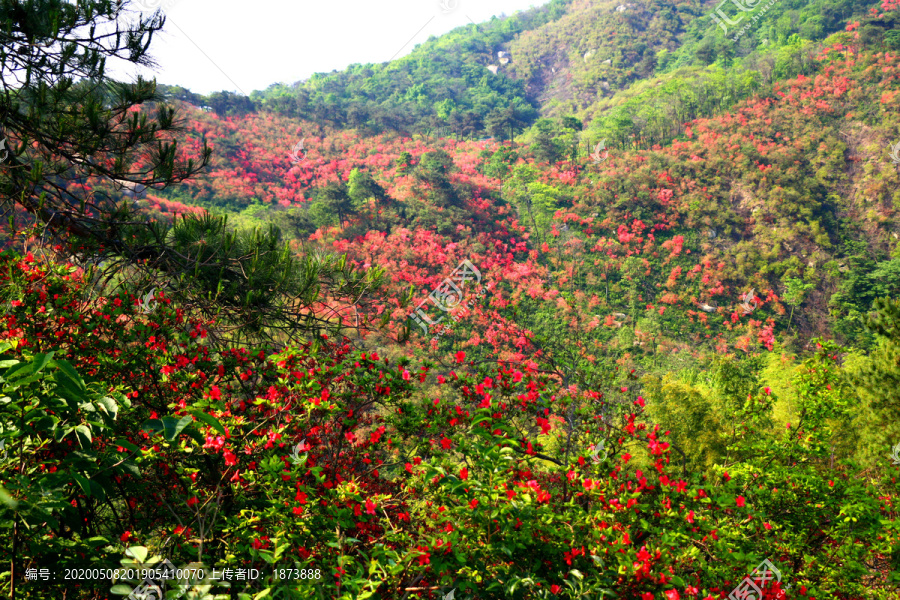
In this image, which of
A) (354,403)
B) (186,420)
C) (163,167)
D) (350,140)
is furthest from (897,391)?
(350,140)

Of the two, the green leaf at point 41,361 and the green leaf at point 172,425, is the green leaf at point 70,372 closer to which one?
the green leaf at point 41,361

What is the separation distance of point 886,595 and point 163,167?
5.32 m

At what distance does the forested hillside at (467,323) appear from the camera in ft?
5.08

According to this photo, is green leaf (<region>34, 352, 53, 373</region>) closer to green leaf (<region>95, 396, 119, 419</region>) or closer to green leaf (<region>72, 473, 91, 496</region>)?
green leaf (<region>95, 396, 119, 419</region>)

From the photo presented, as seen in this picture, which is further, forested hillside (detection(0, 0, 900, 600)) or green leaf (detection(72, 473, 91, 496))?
forested hillside (detection(0, 0, 900, 600))

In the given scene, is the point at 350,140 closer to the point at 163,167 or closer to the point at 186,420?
the point at 163,167

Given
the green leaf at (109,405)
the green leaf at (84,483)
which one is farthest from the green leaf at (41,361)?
the green leaf at (84,483)

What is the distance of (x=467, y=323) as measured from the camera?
1110 cm

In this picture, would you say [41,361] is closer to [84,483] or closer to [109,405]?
[109,405]

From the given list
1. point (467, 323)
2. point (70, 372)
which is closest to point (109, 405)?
point (70, 372)

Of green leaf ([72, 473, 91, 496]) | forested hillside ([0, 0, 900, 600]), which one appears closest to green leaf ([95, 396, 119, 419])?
forested hillside ([0, 0, 900, 600])

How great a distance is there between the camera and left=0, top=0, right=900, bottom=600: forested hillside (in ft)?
5.08

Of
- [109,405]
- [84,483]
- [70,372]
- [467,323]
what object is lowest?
[467,323]

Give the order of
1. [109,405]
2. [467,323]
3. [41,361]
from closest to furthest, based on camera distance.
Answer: [41,361], [109,405], [467,323]
